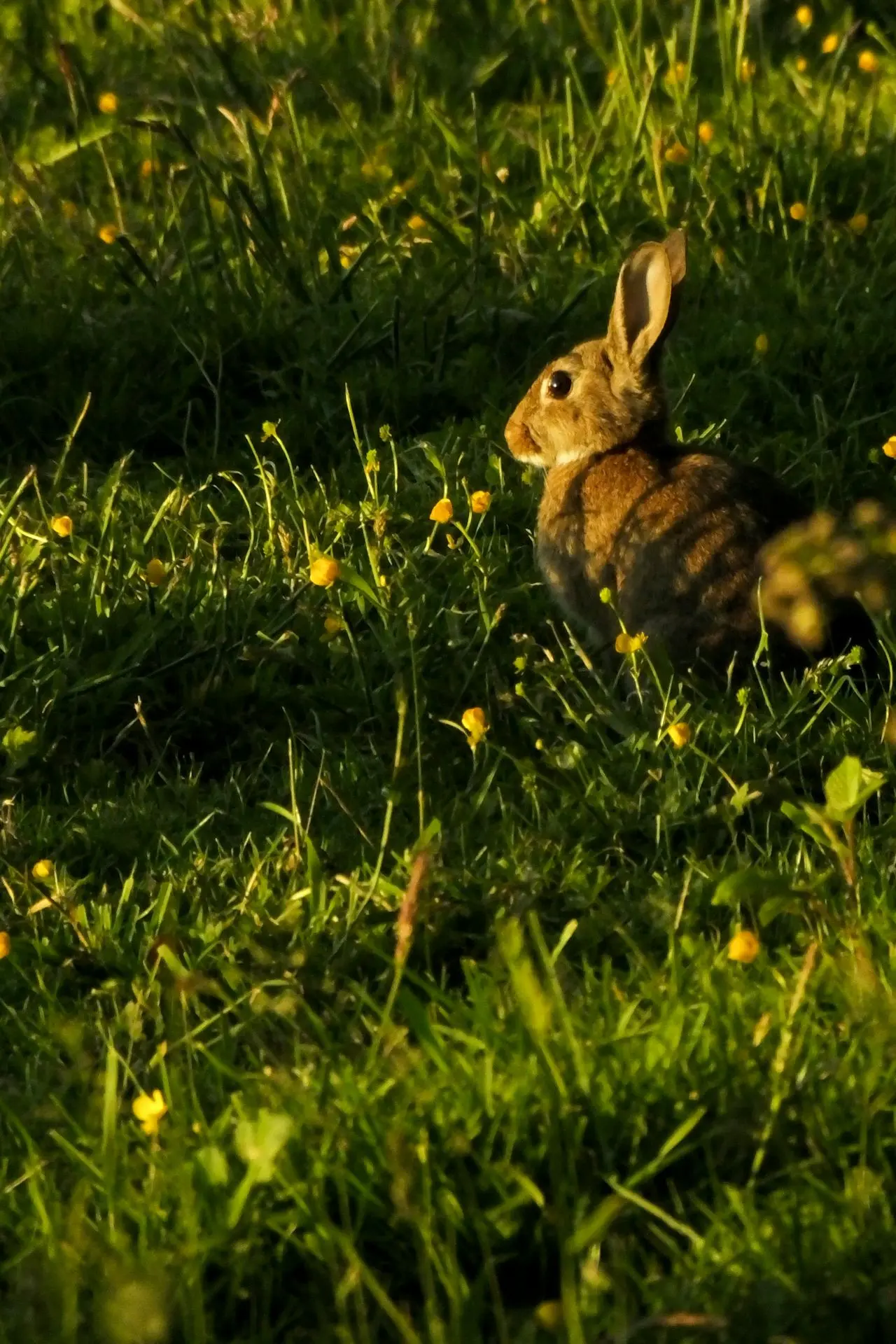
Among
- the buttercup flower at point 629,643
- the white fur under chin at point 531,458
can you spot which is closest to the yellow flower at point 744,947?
the buttercup flower at point 629,643

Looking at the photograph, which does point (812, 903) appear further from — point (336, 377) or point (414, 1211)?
point (336, 377)

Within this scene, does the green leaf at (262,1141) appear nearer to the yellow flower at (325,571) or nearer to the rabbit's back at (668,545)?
the yellow flower at (325,571)

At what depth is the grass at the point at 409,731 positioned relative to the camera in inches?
100

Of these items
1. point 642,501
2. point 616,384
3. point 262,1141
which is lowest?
point 642,501

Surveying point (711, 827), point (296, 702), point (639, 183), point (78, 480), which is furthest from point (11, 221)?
point (711, 827)

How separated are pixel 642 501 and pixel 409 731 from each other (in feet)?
2.85

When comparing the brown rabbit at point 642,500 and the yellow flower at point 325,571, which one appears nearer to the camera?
the yellow flower at point 325,571

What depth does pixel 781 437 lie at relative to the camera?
4.91 metres

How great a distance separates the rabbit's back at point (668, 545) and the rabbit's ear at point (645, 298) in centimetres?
26

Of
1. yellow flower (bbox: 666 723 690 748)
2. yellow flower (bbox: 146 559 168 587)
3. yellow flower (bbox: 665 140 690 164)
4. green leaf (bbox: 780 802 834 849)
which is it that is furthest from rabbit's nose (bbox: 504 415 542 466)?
green leaf (bbox: 780 802 834 849)

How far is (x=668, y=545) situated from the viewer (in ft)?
13.7

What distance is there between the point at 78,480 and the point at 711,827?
7.19 ft

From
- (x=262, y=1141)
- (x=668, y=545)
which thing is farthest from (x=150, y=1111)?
(x=668, y=545)

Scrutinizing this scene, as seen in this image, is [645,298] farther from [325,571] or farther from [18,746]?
[18,746]
